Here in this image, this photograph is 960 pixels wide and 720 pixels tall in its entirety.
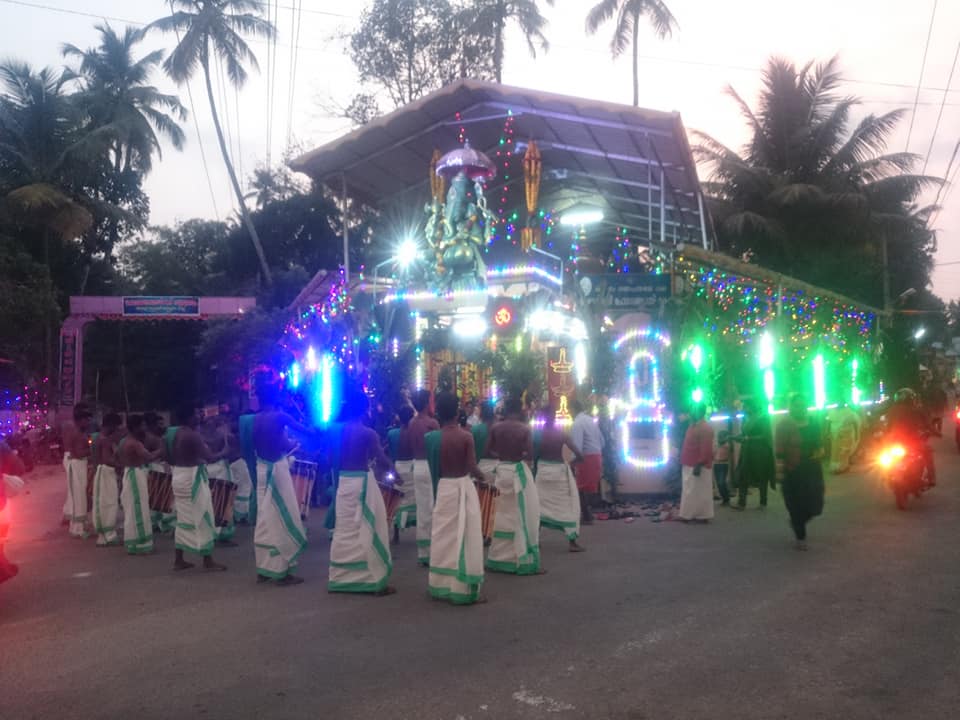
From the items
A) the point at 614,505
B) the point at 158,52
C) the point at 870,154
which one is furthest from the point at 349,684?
the point at 158,52

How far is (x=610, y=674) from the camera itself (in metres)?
5.32

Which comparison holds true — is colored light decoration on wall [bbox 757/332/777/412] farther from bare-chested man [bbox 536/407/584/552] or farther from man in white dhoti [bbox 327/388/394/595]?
man in white dhoti [bbox 327/388/394/595]

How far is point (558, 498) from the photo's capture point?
9.71 m

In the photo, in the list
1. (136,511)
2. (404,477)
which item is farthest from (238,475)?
(404,477)

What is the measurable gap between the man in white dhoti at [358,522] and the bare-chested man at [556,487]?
232 cm

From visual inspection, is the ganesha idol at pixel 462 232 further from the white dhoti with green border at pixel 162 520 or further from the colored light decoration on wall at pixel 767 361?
the white dhoti with green border at pixel 162 520

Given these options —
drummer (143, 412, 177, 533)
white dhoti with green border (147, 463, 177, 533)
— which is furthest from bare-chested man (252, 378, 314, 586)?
white dhoti with green border (147, 463, 177, 533)

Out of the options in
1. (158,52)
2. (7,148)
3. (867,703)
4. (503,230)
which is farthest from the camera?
(158,52)

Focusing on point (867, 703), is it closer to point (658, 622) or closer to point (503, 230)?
point (658, 622)

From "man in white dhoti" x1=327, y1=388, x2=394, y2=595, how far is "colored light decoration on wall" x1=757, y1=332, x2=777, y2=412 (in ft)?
40.8

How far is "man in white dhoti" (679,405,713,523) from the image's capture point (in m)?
11.7

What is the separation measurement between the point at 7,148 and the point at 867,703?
3000 centimetres

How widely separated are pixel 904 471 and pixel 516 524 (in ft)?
19.6

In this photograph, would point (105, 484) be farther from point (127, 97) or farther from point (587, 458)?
point (127, 97)
